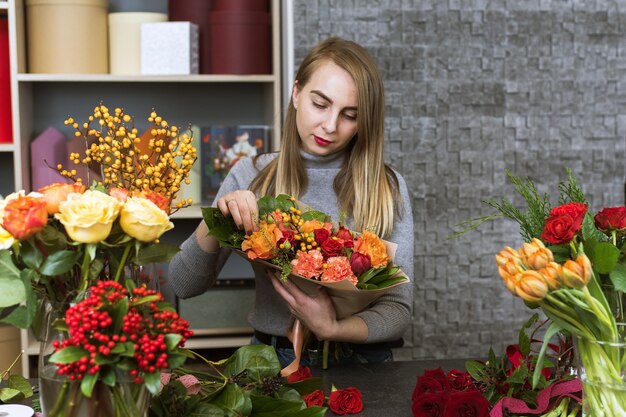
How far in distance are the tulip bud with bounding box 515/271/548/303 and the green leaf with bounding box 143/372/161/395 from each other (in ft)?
1.37

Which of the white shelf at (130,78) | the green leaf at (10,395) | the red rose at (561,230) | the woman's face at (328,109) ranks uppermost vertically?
the white shelf at (130,78)

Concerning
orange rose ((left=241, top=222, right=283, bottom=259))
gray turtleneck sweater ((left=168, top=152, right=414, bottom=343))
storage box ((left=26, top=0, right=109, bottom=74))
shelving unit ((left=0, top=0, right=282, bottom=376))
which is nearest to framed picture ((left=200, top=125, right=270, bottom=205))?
shelving unit ((left=0, top=0, right=282, bottom=376))

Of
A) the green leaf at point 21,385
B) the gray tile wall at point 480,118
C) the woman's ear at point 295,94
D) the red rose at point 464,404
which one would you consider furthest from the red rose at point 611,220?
the gray tile wall at point 480,118

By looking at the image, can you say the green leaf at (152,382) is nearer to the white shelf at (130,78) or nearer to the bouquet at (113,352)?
the bouquet at (113,352)

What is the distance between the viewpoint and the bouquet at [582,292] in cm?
93

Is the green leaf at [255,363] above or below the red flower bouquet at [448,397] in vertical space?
above

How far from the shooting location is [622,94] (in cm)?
265

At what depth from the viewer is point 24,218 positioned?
901 mm

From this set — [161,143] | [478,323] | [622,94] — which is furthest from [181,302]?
[622,94]

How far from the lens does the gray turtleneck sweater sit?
182cm

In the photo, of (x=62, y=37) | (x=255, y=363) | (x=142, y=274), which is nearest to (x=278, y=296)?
(x=255, y=363)

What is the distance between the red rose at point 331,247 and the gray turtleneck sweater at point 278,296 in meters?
0.40

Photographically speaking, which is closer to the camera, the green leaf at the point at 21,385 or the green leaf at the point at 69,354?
the green leaf at the point at 69,354

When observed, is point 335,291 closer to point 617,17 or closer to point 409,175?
point 409,175
